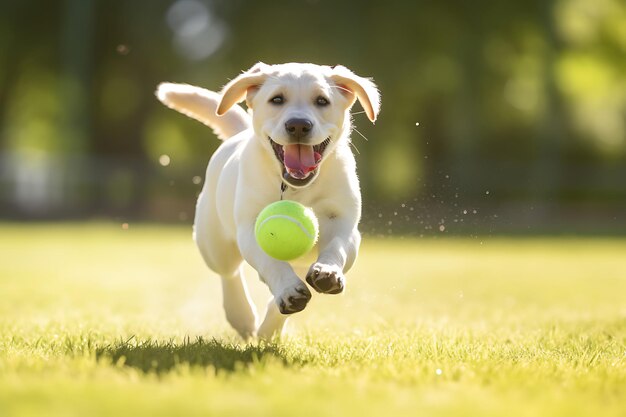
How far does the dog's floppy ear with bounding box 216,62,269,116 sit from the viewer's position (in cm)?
544

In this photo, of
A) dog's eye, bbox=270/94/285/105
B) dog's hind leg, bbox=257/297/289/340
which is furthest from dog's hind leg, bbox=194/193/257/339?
dog's eye, bbox=270/94/285/105

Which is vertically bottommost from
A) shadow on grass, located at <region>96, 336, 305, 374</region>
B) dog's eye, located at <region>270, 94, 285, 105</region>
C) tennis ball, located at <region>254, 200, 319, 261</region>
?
shadow on grass, located at <region>96, 336, 305, 374</region>

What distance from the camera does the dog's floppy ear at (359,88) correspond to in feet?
17.7

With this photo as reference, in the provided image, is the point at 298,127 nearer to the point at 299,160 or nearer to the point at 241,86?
the point at 299,160

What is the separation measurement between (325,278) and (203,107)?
2.59 meters

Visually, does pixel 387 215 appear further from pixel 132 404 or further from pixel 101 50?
pixel 132 404

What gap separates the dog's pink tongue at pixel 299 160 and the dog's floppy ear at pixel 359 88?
1.72 ft

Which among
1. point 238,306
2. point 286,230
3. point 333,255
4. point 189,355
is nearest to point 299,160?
point 286,230

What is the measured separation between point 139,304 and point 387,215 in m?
16.1

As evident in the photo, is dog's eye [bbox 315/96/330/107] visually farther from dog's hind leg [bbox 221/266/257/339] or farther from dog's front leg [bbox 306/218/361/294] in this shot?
dog's hind leg [bbox 221/266/257/339]

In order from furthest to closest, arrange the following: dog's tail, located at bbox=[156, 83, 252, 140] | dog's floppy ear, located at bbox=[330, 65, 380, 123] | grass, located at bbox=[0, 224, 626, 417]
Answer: dog's tail, located at bbox=[156, 83, 252, 140] < dog's floppy ear, located at bbox=[330, 65, 380, 123] < grass, located at bbox=[0, 224, 626, 417]

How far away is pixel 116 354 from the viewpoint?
458cm

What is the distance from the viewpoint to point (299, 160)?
512 cm

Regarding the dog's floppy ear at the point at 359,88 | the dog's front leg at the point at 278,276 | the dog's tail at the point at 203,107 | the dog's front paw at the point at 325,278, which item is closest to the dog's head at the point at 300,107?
the dog's floppy ear at the point at 359,88
